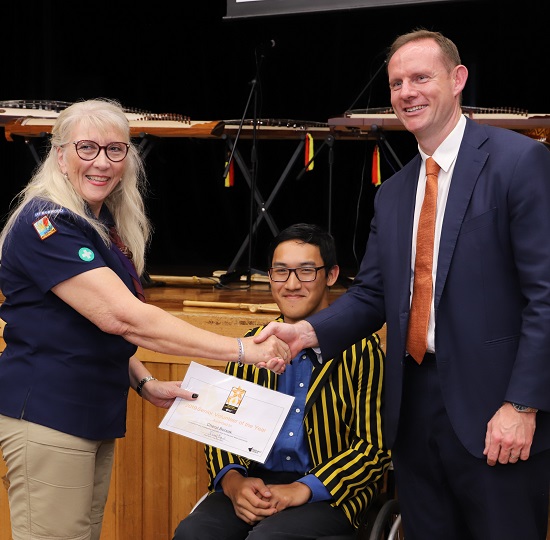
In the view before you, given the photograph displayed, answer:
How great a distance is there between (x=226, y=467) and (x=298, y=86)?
522 cm

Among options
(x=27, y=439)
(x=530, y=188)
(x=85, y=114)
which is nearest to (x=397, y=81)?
(x=530, y=188)

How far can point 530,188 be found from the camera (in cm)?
218

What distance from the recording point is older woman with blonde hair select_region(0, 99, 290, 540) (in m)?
2.27

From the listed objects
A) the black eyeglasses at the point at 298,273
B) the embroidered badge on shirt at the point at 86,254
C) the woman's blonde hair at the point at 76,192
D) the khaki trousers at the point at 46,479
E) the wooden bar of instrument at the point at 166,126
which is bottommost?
the khaki trousers at the point at 46,479

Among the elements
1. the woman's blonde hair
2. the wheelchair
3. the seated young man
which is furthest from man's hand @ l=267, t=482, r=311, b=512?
the woman's blonde hair

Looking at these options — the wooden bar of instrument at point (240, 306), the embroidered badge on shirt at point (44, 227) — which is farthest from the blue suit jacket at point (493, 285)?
the wooden bar of instrument at point (240, 306)

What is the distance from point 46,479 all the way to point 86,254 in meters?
0.60

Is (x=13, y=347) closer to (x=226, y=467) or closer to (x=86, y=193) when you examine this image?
(x=86, y=193)

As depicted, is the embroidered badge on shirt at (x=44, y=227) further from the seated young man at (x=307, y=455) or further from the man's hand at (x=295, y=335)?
the seated young man at (x=307, y=455)

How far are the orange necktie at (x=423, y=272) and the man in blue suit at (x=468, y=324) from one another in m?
0.02

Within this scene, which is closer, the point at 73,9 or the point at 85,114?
the point at 85,114

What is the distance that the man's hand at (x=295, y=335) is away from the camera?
268cm

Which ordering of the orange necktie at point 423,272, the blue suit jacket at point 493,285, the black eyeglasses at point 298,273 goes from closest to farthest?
the blue suit jacket at point 493,285 < the orange necktie at point 423,272 < the black eyeglasses at point 298,273

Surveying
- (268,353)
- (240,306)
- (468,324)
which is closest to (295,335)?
(268,353)
